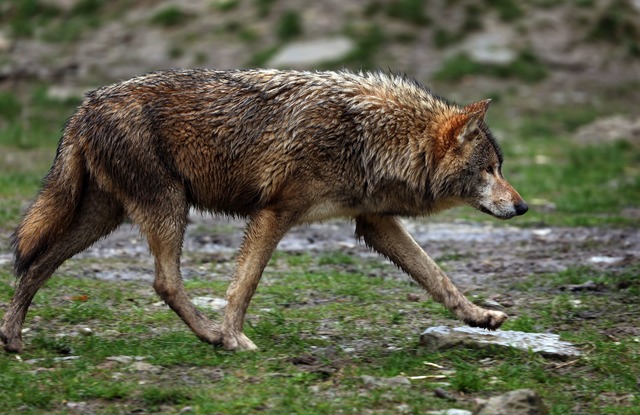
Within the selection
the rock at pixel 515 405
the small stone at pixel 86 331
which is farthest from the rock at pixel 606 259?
the small stone at pixel 86 331

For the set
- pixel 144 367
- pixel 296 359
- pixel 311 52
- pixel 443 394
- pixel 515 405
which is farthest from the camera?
pixel 311 52

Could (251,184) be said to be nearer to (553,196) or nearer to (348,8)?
(553,196)

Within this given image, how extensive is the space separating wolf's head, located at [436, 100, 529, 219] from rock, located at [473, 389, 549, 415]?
1.92m

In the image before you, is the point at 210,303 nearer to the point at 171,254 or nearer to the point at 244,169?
the point at 171,254

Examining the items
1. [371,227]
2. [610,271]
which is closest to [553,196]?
Answer: [610,271]

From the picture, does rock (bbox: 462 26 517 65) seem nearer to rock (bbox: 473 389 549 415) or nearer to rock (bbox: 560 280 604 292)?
rock (bbox: 560 280 604 292)

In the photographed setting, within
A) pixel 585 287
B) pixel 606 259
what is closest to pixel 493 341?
pixel 585 287

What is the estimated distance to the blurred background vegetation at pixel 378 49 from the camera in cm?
1703

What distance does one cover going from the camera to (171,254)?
684 centimetres

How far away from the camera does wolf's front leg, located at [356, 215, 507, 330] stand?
7.12m

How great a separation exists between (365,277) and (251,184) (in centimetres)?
236

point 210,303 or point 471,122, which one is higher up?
point 471,122

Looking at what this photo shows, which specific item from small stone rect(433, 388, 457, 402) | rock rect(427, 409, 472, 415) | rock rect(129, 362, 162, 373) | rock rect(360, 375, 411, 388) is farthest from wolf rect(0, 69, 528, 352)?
rock rect(427, 409, 472, 415)

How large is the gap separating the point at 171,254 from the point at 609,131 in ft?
34.3
